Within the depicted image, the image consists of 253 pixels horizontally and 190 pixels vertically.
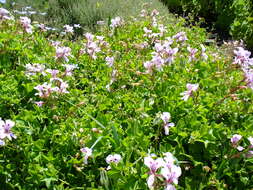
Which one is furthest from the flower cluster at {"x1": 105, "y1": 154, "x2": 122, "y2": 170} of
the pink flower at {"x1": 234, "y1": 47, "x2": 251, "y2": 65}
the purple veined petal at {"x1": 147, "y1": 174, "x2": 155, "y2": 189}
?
the pink flower at {"x1": 234, "y1": 47, "x2": 251, "y2": 65}

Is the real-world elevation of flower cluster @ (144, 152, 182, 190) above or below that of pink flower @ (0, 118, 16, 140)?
below

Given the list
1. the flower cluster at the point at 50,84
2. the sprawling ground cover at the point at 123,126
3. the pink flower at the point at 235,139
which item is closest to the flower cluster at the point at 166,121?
the sprawling ground cover at the point at 123,126

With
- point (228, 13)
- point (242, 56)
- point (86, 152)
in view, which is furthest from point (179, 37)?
point (228, 13)

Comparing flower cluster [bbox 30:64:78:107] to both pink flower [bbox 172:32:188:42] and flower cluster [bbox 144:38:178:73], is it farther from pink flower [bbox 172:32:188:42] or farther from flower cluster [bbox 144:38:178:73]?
pink flower [bbox 172:32:188:42]

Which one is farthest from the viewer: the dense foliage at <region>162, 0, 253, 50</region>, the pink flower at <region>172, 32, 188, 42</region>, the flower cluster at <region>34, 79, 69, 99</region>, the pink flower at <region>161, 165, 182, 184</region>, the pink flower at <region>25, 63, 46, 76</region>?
the dense foliage at <region>162, 0, 253, 50</region>

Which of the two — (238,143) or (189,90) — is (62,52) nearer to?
(189,90)

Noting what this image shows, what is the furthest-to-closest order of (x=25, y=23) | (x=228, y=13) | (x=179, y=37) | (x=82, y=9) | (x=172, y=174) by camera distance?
(x=228, y=13) < (x=82, y=9) < (x=179, y=37) < (x=25, y=23) < (x=172, y=174)

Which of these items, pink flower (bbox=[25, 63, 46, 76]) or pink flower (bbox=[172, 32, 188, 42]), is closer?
pink flower (bbox=[25, 63, 46, 76])

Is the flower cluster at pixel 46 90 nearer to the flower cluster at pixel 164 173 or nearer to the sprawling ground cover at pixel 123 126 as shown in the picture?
the sprawling ground cover at pixel 123 126

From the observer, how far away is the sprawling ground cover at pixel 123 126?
159cm

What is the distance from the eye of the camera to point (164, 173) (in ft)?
4.37

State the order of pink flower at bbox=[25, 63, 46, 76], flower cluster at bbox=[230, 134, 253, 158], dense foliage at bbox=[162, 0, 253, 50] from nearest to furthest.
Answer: flower cluster at bbox=[230, 134, 253, 158] < pink flower at bbox=[25, 63, 46, 76] < dense foliage at bbox=[162, 0, 253, 50]

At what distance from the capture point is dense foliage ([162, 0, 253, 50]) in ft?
23.2

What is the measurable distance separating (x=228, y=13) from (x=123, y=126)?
6647 mm
